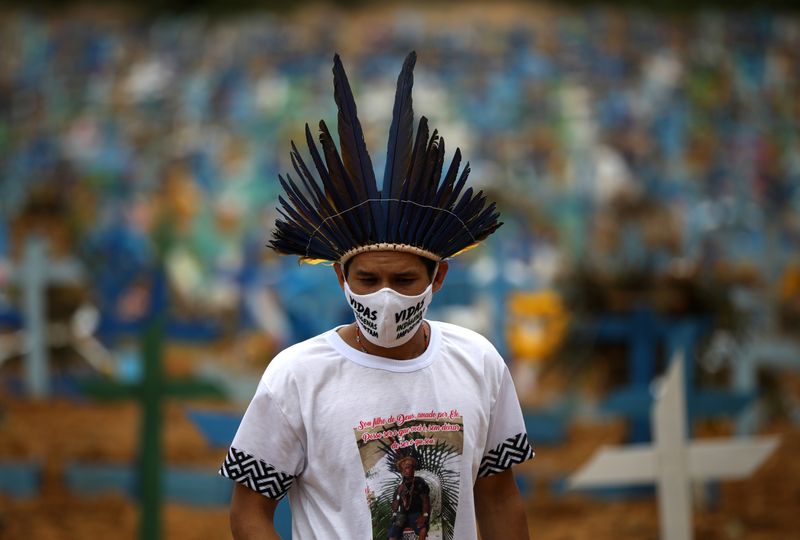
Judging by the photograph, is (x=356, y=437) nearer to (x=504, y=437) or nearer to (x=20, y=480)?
(x=504, y=437)

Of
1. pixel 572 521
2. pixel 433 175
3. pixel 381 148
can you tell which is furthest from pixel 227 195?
pixel 433 175

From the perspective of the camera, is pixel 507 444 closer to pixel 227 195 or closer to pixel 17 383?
pixel 17 383

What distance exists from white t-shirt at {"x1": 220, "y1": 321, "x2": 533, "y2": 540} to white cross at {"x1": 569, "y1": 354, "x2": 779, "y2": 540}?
234 cm

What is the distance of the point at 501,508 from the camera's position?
267cm

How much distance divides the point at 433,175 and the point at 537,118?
19.0 metres

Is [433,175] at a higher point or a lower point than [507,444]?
higher

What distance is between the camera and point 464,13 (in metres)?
28.0

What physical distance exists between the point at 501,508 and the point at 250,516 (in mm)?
621

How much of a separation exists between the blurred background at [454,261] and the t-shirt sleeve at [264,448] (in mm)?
3005

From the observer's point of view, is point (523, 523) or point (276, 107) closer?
point (523, 523)

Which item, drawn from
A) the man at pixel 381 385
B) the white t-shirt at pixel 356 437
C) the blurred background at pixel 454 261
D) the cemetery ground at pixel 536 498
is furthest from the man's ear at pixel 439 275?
the cemetery ground at pixel 536 498

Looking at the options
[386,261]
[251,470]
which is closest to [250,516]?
[251,470]

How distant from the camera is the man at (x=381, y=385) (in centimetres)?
241

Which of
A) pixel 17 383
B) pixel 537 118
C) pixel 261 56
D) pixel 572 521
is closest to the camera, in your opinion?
pixel 572 521
